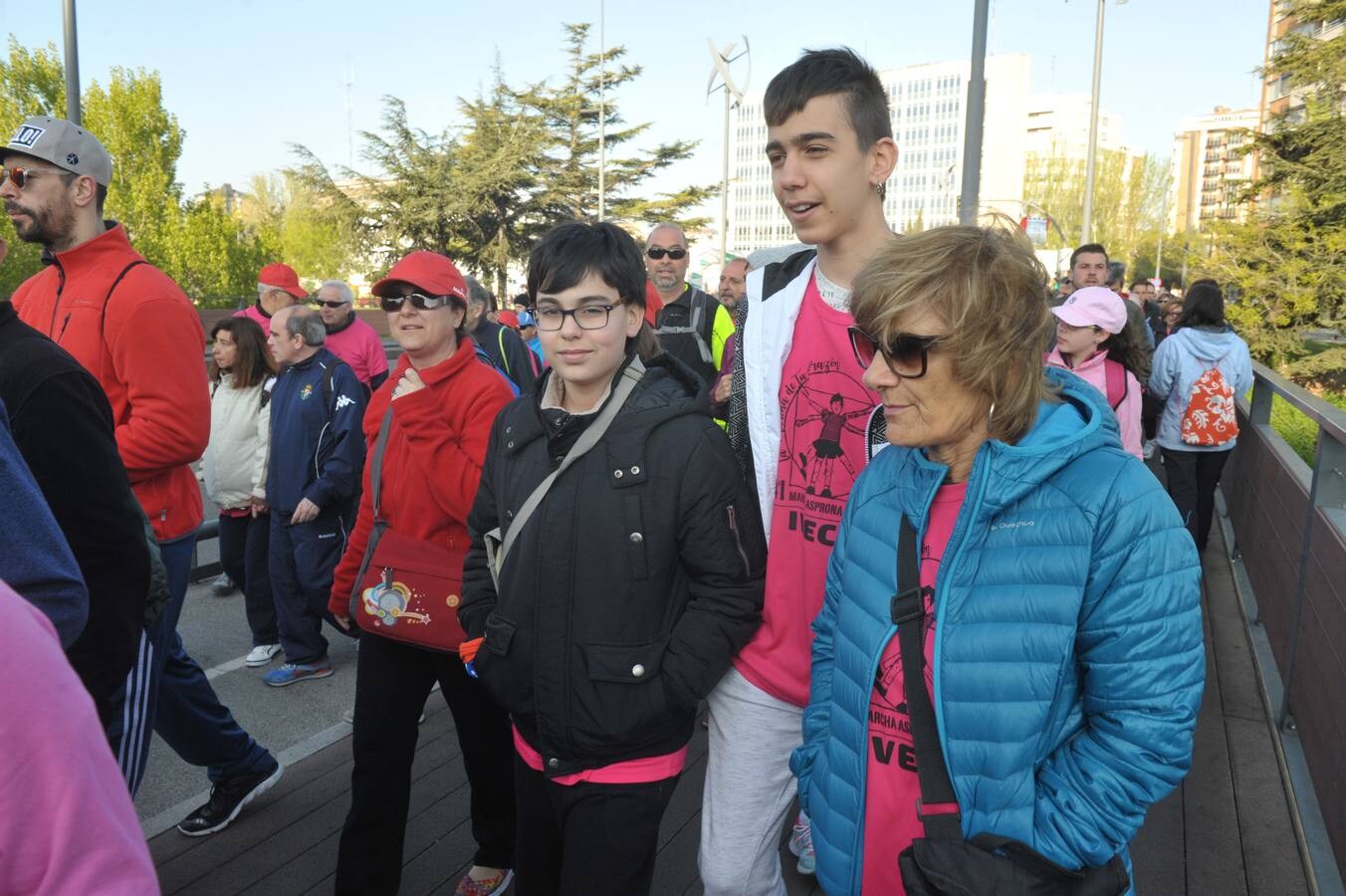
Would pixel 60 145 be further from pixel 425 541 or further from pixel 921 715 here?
pixel 921 715

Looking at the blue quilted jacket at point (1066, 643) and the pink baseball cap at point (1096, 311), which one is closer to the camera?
the blue quilted jacket at point (1066, 643)

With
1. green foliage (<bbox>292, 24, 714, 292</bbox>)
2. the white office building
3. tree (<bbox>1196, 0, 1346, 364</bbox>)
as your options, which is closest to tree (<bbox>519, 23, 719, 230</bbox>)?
green foliage (<bbox>292, 24, 714, 292</bbox>)

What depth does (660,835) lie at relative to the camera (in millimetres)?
3762

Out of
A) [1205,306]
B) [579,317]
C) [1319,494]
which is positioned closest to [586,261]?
[579,317]

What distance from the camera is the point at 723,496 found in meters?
2.33

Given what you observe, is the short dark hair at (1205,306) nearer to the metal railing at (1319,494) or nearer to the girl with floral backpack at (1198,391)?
the girl with floral backpack at (1198,391)

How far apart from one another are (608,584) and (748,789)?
2.05 ft

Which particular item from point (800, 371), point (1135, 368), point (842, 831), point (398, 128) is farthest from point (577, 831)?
point (398, 128)

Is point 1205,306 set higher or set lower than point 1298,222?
lower

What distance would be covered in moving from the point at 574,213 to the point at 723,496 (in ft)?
144

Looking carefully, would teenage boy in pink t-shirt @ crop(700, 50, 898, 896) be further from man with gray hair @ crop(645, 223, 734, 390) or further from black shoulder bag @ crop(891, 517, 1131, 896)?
man with gray hair @ crop(645, 223, 734, 390)

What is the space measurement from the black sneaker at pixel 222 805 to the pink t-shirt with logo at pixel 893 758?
2.82 metres

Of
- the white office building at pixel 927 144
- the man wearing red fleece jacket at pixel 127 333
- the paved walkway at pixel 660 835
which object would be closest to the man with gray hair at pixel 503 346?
the paved walkway at pixel 660 835

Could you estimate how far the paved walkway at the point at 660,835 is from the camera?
343 cm
